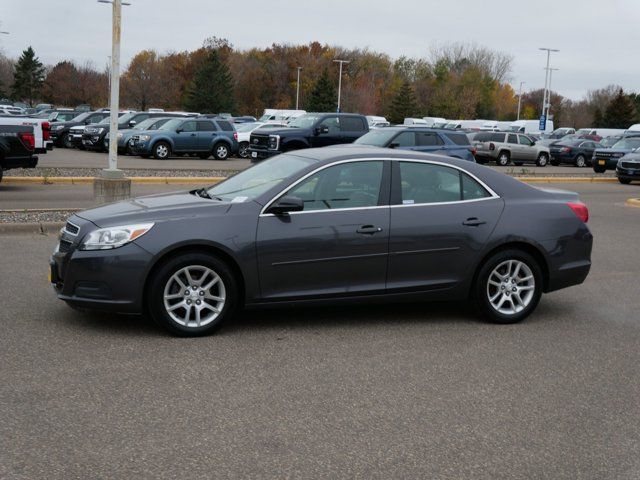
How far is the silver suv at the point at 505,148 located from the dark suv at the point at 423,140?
1631 centimetres

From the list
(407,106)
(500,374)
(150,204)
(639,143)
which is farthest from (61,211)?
(407,106)

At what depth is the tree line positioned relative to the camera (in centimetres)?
8806

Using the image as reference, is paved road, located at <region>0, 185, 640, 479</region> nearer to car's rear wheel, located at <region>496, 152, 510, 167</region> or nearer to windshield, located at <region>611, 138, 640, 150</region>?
windshield, located at <region>611, 138, 640, 150</region>

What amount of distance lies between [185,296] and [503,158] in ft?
110

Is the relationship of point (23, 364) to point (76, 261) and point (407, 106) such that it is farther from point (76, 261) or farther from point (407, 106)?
point (407, 106)

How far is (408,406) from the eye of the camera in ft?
16.9

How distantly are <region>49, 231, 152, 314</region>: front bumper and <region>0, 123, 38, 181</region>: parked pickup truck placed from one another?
473 inches

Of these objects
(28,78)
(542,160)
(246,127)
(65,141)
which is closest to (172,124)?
(65,141)

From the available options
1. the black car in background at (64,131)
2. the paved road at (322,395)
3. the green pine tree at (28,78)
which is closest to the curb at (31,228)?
the paved road at (322,395)

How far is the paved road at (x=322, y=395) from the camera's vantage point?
14.0ft

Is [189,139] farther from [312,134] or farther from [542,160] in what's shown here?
[542,160]

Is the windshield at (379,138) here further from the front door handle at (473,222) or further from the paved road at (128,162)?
the front door handle at (473,222)

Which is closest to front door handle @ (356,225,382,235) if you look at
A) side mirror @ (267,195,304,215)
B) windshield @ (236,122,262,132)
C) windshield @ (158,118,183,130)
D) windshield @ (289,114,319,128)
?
side mirror @ (267,195,304,215)

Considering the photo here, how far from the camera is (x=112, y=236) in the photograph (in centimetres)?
638
